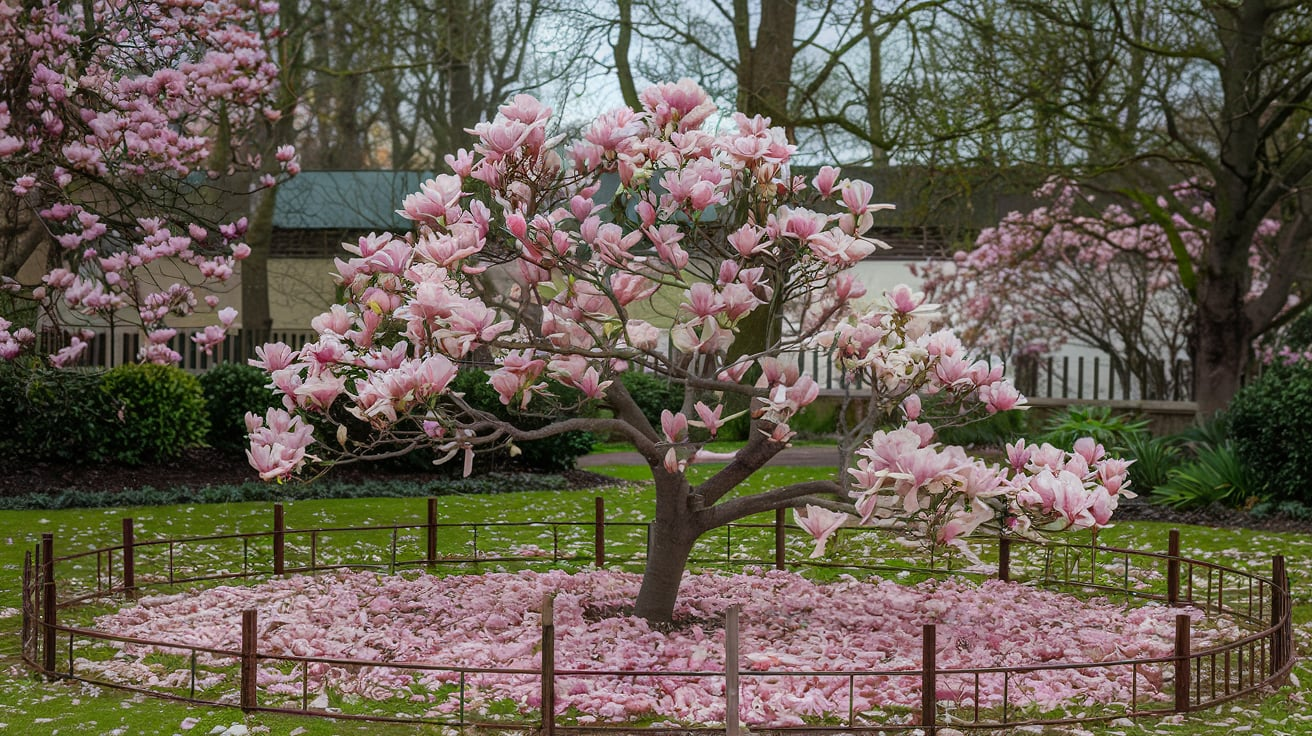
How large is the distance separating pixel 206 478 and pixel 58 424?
1.68m

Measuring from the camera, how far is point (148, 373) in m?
14.3

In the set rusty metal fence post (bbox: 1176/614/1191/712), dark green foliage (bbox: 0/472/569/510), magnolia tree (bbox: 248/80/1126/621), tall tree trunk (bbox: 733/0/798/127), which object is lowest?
dark green foliage (bbox: 0/472/569/510)

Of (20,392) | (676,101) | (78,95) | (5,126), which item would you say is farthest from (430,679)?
(20,392)

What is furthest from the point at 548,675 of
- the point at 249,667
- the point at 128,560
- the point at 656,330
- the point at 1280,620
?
the point at 128,560

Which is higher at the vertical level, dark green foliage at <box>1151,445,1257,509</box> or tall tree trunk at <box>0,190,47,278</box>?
tall tree trunk at <box>0,190,47,278</box>

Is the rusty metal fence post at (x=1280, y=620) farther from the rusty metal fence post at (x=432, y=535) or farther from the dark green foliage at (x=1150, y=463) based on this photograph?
the dark green foliage at (x=1150, y=463)

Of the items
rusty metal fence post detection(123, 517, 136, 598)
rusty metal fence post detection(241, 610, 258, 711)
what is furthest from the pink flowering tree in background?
rusty metal fence post detection(241, 610, 258, 711)

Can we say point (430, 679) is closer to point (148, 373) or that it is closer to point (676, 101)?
point (676, 101)

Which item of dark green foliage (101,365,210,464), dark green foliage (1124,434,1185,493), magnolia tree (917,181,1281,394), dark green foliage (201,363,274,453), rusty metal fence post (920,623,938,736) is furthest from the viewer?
magnolia tree (917,181,1281,394)

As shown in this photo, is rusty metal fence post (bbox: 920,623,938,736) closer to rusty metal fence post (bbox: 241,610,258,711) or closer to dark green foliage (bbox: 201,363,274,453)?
rusty metal fence post (bbox: 241,610,258,711)

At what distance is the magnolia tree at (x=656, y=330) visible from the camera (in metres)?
4.93

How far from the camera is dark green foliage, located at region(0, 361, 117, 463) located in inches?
534

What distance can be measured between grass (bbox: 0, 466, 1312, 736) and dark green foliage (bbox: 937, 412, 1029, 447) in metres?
3.16

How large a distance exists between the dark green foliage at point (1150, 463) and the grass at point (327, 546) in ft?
6.12
